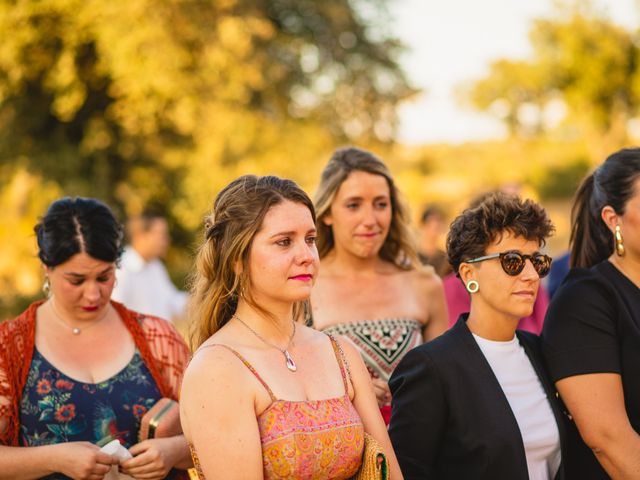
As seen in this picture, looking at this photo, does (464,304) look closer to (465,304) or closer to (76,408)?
(465,304)

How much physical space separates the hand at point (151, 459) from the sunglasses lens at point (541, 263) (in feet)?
5.43

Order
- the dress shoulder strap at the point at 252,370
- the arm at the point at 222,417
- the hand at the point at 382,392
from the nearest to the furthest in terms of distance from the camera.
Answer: the arm at the point at 222,417 → the dress shoulder strap at the point at 252,370 → the hand at the point at 382,392

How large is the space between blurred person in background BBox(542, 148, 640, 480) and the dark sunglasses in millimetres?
244

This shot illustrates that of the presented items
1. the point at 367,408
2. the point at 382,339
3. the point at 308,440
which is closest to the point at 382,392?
the point at 382,339

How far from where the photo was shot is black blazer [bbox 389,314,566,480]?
2.88 metres

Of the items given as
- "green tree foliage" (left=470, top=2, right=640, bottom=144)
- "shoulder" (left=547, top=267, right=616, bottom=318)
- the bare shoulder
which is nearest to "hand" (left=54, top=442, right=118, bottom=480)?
"shoulder" (left=547, top=267, right=616, bottom=318)

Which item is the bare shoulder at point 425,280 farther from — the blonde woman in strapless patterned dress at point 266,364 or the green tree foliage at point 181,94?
the green tree foliage at point 181,94

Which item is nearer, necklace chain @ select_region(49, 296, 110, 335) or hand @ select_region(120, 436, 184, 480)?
hand @ select_region(120, 436, 184, 480)

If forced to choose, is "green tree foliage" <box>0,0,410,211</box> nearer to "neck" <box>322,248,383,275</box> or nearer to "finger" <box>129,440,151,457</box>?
"neck" <box>322,248,383,275</box>

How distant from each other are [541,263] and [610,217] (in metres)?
0.54

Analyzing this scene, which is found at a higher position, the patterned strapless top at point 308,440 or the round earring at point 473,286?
the round earring at point 473,286

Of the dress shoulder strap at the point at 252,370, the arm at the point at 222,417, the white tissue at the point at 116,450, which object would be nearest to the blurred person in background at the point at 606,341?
the dress shoulder strap at the point at 252,370

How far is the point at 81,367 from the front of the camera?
3445 millimetres

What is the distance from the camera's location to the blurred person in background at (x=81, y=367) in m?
3.20
